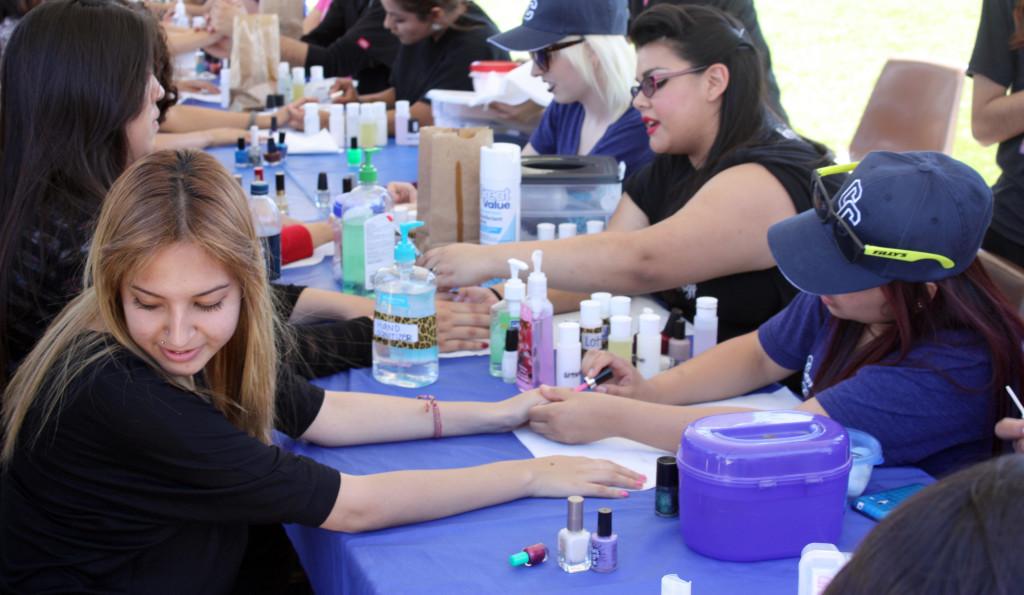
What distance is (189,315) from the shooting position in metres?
1.48

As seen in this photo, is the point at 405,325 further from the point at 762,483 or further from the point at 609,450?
the point at 762,483

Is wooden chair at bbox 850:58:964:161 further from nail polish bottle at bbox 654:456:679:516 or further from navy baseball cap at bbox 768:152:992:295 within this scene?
nail polish bottle at bbox 654:456:679:516

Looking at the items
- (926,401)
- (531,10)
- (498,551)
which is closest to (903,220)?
(926,401)

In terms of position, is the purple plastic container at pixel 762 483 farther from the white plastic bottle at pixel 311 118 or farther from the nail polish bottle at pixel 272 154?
the white plastic bottle at pixel 311 118

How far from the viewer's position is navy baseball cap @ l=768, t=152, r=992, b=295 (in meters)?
1.54

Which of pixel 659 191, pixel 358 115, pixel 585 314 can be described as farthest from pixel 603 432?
pixel 358 115

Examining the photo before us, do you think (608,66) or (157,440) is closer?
(157,440)

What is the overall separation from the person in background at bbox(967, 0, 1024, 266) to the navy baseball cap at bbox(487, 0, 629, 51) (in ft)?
3.16

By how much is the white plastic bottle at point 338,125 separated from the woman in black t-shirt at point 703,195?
72.9 inches

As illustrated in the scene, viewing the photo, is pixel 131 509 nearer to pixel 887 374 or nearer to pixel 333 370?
pixel 333 370

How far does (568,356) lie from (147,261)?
0.79 metres

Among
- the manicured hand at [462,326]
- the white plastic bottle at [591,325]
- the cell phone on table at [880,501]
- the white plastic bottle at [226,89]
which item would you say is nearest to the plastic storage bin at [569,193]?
the manicured hand at [462,326]

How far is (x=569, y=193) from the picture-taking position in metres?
2.73

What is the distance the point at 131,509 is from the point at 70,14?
107cm
